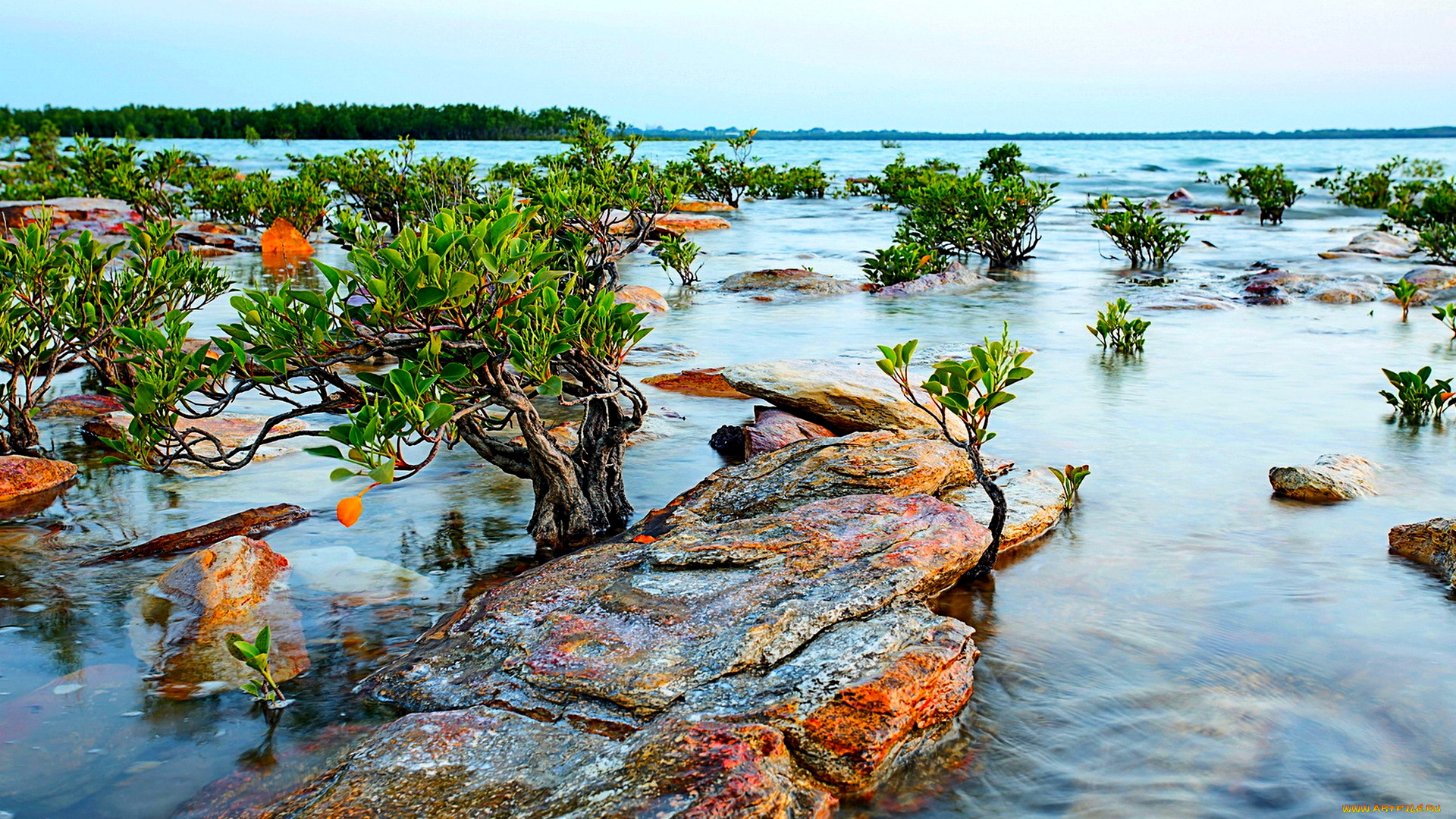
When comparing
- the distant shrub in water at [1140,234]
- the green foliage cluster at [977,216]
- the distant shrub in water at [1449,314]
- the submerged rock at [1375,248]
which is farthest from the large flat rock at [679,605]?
the submerged rock at [1375,248]

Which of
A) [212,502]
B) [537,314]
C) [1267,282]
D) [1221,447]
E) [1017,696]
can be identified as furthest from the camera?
[1267,282]

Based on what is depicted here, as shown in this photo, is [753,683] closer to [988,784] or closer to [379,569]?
[988,784]

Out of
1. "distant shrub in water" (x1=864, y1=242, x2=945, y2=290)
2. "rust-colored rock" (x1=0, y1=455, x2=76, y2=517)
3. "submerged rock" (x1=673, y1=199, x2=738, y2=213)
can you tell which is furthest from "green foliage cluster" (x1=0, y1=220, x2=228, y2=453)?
"submerged rock" (x1=673, y1=199, x2=738, y2=213)

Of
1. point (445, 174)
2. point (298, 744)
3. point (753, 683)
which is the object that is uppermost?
point (445, 174)

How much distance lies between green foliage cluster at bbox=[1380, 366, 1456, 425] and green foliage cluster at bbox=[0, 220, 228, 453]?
34.0ft

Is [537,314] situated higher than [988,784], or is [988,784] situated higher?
[537,314]

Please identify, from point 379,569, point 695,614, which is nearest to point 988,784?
point 695,614

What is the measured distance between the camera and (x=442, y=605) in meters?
5.56

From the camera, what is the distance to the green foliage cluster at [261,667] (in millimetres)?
4340

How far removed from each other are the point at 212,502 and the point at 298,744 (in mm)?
3835

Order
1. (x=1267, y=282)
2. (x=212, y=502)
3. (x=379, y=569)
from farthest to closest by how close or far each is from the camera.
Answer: (x=1267, y=282) < (x=212, y=502) < (x=379, y=569)

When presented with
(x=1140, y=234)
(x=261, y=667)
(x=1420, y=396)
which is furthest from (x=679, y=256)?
(x=261, y=667)

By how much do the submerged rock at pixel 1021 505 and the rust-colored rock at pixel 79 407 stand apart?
7986 mm

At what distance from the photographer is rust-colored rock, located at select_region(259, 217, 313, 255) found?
79.0ft
